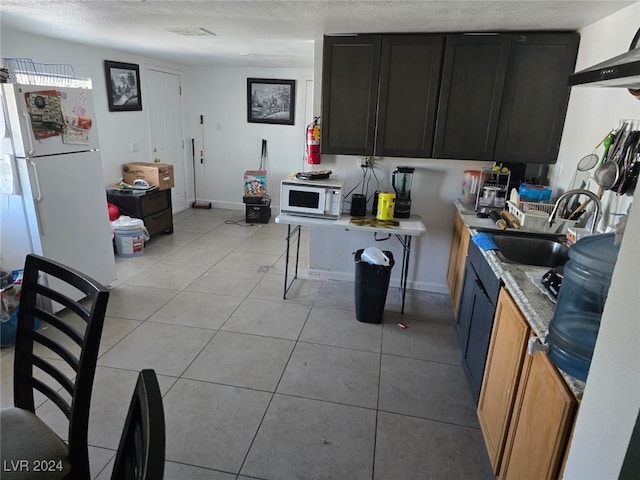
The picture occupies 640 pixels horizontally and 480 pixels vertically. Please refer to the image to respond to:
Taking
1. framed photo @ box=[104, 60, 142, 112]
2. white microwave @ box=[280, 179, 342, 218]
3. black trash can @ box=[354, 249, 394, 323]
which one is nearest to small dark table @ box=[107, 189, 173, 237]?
framed photo @ box=[104, 60, 142, 112]

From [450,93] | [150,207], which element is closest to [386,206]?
[450,93]

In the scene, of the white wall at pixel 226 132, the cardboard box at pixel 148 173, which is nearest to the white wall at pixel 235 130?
the white wall at pixel 226 132

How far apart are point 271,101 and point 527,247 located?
4662 millimetres

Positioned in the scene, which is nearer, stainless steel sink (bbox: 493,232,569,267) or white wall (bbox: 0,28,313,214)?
stainless steel sink (bbox: 493,232,569,267)

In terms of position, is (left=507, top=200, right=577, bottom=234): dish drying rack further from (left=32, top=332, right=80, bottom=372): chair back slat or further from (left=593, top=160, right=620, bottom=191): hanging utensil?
(left=32, top=332, right=80, bottom=372): chair back slat

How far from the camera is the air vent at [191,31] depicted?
317 centimetres

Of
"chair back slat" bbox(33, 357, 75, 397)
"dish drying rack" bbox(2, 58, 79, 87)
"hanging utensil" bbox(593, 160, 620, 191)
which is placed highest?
"dish drying rack" bbox(2, 58, 79, 87)

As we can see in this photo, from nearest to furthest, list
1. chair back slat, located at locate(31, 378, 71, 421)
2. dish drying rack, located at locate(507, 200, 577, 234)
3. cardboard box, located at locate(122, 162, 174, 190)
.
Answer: chair back slat, located at locate(31, 378, 71, 421) → dish drying rack, located at locate(507, 200, 577, 234) → cardboard box, located at locate(122, 162, 174, 190)

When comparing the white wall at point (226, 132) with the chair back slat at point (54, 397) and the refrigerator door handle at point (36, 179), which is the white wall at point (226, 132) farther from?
the chair back slat at point (54, 397)

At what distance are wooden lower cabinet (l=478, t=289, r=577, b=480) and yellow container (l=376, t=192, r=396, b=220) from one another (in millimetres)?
1549

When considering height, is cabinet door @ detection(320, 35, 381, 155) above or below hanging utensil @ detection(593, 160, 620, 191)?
above

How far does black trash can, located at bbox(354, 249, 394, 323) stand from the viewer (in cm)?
307

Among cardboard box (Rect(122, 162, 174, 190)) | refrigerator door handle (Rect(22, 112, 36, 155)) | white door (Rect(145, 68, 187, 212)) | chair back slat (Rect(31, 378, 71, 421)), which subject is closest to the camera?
chair back slat (Rect(31, 378, 71, 421))

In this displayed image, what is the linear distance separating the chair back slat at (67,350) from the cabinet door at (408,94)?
2.56 m
